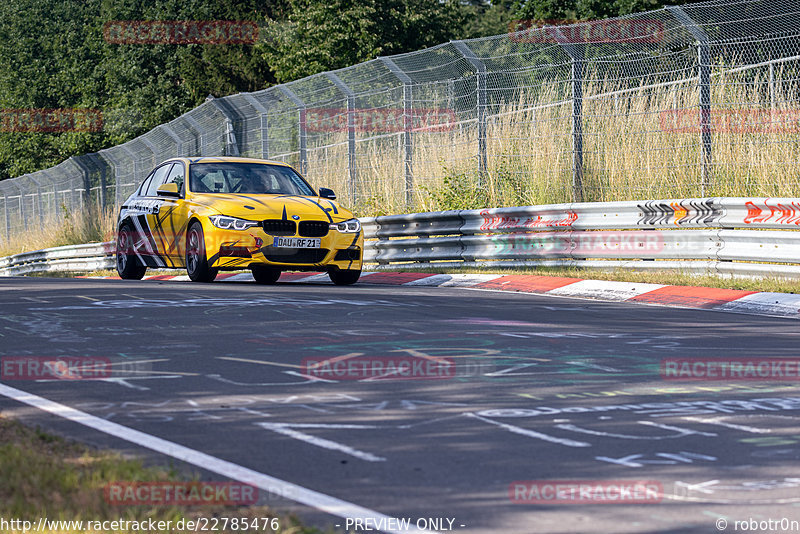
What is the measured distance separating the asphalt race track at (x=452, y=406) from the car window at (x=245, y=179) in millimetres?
4684

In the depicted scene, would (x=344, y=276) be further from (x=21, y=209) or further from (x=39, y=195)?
(x=21, y=209)

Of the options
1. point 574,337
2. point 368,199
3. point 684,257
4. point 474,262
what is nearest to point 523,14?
point 368,199

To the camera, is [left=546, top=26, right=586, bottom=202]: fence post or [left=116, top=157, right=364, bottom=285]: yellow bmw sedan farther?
[left=546, top=26, right=586, bottom=202]: fence post

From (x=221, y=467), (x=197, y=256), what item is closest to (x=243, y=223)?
(x=197, y=256)

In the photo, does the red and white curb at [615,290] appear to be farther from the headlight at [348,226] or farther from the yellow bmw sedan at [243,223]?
the headlight at [348,226]

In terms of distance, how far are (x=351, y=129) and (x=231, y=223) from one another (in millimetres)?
6611

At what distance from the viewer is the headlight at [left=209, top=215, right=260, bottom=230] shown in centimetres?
1402

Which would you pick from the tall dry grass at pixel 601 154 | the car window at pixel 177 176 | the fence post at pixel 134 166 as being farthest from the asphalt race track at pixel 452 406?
the fence post at pixel 134 166

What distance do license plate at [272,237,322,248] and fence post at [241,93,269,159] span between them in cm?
862

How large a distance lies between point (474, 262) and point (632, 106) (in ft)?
10.0

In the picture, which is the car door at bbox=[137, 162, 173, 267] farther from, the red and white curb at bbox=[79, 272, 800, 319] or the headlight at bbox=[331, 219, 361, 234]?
the headlight at bbox=[331, 219, 361, 234]

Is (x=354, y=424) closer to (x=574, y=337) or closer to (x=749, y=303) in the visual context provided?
(x=574, y=337)

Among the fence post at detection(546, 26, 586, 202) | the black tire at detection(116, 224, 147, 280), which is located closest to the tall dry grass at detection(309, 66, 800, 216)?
the fence post at detection(546, 26, 586, 202)

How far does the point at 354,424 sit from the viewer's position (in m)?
5.54
